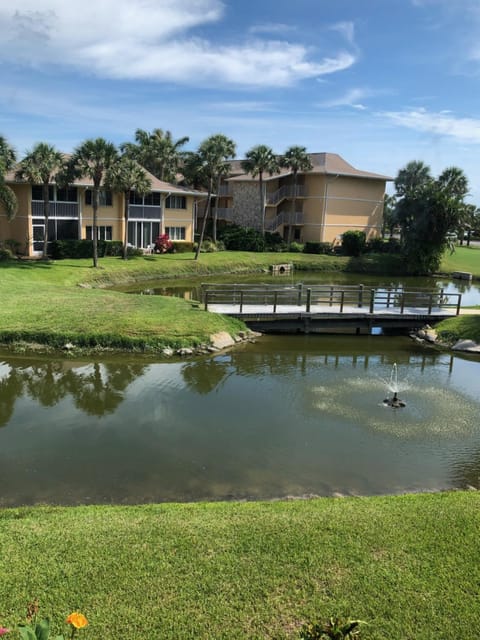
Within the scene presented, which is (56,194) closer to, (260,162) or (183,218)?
(183,218)

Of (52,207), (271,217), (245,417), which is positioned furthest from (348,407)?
(271,217)

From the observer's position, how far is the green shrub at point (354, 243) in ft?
179

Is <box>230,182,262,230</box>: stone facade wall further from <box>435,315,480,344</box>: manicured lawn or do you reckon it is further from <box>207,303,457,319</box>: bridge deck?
<box>435,315,480,344</box>: manicured lawn

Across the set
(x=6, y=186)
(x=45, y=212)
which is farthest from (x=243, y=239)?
(x=6, y=186)

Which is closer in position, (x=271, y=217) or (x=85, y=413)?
Answer: (x=85, y=413)

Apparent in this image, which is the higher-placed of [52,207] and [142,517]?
[52,207]

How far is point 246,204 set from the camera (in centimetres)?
5944

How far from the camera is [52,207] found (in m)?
40.9

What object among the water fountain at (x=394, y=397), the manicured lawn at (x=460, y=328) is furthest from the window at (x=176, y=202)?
the water fountain at (x=394, y=397)

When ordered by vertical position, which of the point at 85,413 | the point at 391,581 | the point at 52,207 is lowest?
the point at 85,413

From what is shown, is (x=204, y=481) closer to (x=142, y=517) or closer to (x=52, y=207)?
(x=142, y=517)

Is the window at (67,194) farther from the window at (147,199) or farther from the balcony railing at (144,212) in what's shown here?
the window at (147,199)

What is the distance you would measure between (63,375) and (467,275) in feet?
132

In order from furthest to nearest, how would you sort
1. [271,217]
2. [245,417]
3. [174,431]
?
[271,217] < [245,417] < [174,431]
